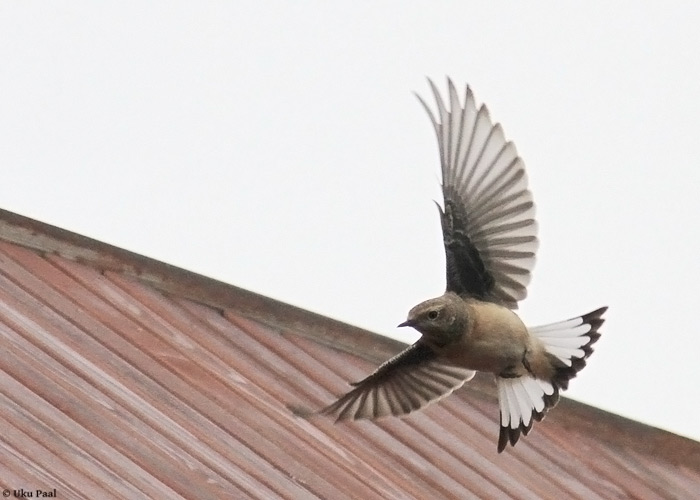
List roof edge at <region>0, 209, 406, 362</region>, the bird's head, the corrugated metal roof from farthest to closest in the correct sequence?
roof edge at <region>0, 209, 406, 362</region>, the bird's head, the corrugated metal roof

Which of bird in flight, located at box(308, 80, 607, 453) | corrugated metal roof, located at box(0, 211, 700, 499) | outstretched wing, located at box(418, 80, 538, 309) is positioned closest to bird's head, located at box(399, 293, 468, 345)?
bird in flight, located at box(308, 80, 607, 453)

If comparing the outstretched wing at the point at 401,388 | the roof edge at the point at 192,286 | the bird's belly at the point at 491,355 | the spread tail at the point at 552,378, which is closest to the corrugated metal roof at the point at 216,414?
the roof edge at the point at 192,286

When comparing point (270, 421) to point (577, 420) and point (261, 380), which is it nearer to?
point (261, 380)

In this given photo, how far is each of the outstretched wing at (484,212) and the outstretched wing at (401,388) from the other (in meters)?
0.28

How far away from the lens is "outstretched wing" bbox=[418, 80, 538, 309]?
4.91 m

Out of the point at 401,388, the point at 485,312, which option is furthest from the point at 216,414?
the point at 485,312

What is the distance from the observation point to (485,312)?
4.76m

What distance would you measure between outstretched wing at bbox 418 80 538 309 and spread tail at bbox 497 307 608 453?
18 cm

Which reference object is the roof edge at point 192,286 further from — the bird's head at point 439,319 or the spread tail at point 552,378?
the bird's head at point 439,319

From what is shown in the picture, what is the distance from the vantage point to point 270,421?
16.2 ft

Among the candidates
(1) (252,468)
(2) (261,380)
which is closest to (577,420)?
(2) (261,380)

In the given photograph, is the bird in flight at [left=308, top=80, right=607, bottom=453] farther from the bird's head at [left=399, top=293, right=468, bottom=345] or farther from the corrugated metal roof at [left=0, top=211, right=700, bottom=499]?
the corrugated metal roof at [left=0, top=211, right=700, bottom=499]

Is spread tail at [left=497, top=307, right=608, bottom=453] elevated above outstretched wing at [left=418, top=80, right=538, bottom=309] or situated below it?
below

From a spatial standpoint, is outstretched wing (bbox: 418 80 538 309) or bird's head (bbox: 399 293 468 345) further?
outstretched wing (bbox: 418 80 538 309)
